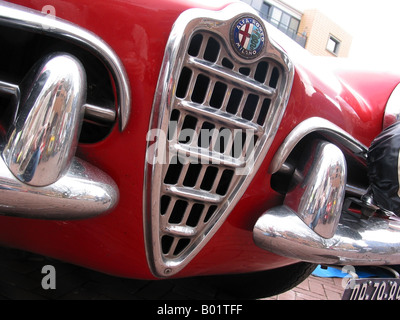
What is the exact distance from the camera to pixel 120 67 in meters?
0.88

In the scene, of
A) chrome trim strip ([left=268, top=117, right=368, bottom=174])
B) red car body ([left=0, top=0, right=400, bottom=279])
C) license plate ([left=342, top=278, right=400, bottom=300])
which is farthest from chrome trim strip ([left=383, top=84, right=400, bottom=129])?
license plate ([left=342, top=278, right=400, bottom=300])

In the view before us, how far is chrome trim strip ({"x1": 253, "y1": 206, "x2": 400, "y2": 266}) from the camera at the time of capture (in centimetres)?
113

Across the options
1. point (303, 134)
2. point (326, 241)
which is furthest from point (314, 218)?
point (303, 134)

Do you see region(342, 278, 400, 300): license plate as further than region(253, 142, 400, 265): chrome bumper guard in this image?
Yes

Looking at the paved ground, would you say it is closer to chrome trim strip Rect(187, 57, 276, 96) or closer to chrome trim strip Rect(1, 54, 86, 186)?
chrome trim strip Rect(1, 54, 86, 186)

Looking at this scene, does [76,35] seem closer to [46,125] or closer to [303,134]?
[46,125]

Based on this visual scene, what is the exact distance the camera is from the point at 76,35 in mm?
829

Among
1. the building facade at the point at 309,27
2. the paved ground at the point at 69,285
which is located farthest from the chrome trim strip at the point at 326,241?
the building facade at the point at 309,27

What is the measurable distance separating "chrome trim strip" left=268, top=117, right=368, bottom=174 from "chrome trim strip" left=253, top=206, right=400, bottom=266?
0.57ft

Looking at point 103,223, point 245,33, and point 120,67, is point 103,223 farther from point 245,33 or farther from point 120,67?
point 245,33

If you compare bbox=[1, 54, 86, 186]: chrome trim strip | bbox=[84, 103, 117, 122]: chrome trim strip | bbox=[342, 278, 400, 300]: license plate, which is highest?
bbox=[84, 103, 117, 122]: chrome trim strip

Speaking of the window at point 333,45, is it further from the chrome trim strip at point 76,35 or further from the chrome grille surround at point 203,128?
the chrome trim strip at point 76,35

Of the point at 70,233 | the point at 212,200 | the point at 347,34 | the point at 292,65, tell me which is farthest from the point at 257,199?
the point at 347,34

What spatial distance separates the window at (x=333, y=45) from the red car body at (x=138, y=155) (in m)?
22.7
